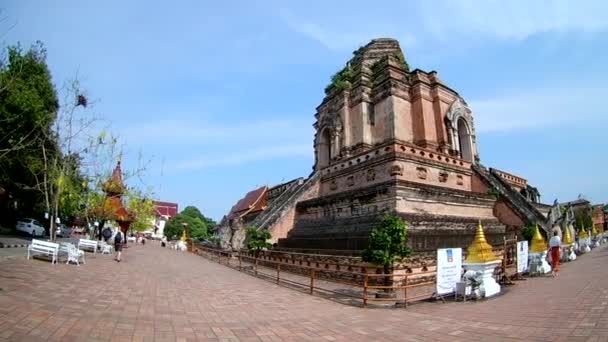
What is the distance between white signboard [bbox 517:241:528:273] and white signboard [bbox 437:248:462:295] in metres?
3.76

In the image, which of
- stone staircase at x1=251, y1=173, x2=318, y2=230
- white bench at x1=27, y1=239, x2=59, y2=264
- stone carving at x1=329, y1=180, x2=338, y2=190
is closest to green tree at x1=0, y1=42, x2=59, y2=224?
white bench at x1=27, y1=239, x2=59, y2=264

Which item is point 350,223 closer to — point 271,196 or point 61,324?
point 61,324

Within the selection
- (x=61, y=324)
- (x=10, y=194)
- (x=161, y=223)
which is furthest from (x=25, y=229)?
(x=161, y=223)

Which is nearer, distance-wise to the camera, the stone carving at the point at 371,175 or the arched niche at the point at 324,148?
the stone carving at the point at 371,175

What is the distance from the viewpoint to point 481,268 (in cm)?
908

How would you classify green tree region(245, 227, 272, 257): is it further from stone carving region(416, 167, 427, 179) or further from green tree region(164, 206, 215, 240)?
green tree region(164, 206, 215, 240)

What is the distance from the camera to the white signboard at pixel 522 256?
1172 cm

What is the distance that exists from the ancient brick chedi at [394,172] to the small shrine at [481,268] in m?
3.06

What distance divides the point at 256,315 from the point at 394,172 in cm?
1057

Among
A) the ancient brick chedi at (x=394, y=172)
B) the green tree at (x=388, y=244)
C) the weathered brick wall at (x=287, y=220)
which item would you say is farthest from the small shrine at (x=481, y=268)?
the weathered brick wall at (x=287, y=220)

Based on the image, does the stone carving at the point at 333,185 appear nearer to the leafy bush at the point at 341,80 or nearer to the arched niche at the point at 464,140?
the leafy bush at the point at 341,80

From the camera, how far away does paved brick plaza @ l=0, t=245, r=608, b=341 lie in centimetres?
520

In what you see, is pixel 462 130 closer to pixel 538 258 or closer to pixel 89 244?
pixel 538 258

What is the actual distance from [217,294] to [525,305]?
7.39 metres
